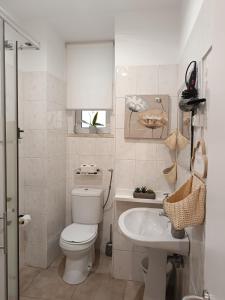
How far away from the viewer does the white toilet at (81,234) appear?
2.20 m

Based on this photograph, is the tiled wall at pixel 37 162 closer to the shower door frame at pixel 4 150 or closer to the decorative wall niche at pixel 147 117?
the decorative wall niche at pixel 147 117

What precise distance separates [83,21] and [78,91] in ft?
2.60

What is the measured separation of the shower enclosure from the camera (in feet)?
4.42

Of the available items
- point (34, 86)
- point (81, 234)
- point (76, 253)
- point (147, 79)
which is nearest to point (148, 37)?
point (147, 79)

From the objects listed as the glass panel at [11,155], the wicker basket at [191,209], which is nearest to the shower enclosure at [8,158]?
the glass panel at [11,155]

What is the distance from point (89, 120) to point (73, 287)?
187 centimetres

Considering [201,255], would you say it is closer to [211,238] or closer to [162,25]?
[211,238]

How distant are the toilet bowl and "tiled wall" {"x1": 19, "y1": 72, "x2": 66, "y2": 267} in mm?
310

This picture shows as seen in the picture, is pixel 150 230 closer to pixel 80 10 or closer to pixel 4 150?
pixel 4 150

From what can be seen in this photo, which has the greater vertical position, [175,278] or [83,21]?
[83,21]

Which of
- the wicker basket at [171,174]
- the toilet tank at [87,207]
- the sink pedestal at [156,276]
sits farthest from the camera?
the toilet tank at [87,207]

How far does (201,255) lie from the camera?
3.53 ft

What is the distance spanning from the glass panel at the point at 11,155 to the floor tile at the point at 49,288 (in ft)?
2.16

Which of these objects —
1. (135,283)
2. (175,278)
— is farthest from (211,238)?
(135,283)
